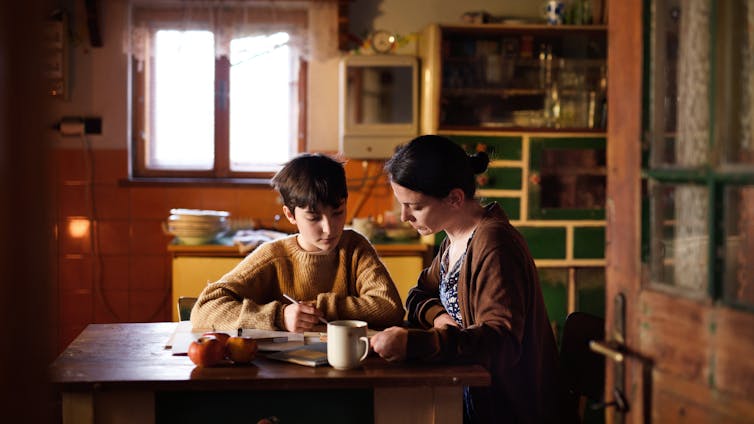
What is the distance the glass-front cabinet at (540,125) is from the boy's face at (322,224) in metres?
2.25

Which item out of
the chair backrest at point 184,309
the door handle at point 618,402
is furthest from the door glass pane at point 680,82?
the chair backrest at point 184,309

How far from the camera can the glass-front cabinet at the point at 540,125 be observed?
4652 mm

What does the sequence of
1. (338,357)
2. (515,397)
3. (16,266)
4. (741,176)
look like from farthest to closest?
1. (515,397)
2. (338,357)
3. (741,176)
4. (16,266)

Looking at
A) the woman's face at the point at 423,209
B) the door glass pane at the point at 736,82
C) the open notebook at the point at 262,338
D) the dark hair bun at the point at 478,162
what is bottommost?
the open notebook at the point at 262,338

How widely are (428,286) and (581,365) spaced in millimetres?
518

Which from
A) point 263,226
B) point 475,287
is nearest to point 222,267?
point 263,226

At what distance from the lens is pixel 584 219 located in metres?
4.70

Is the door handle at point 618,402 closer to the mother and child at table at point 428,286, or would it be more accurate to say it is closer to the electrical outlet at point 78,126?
the mother and child at table at point 428,286

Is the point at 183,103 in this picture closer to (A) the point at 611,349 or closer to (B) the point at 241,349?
(B) the point at 241,349

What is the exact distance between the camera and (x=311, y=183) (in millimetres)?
2383

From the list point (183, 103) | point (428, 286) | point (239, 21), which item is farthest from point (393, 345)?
point (183, 103)

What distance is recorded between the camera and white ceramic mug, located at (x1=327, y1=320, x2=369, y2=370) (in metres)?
1.89

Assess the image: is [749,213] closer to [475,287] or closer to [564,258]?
[475,287]

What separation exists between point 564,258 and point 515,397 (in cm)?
263
